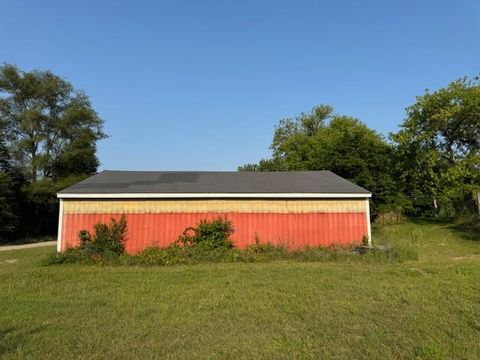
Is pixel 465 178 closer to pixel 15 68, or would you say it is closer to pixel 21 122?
pixel 21 122

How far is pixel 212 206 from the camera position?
1633 centimetres

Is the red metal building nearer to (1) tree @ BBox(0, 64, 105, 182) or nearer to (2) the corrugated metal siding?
(2) the corrugated metal siding

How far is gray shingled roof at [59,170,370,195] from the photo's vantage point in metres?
16.4

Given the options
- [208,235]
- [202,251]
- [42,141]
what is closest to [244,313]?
[202,251]

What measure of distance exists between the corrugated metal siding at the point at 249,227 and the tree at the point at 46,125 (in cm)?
2578

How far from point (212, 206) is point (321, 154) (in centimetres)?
2096

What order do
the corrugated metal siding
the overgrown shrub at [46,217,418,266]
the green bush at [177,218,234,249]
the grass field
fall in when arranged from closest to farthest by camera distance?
the grass field < the overgrown shrub at [46,217,418,266] < the green bush at [177,218,234,249] < the corrugated metal siding

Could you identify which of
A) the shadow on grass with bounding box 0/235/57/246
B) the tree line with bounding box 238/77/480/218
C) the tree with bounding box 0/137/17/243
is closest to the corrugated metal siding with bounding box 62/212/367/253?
the tree line with bounding box 238/77/480/218

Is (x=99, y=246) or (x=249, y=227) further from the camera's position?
(x=249, y=227)

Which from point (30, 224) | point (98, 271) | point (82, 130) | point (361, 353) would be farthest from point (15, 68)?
point (361, 353)

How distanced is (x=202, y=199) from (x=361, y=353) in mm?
11507

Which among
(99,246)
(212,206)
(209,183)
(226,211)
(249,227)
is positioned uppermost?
(209,183)

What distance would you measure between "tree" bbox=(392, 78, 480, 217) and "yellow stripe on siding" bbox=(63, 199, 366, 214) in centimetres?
1174

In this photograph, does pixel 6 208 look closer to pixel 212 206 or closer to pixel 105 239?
pixel 105 239
